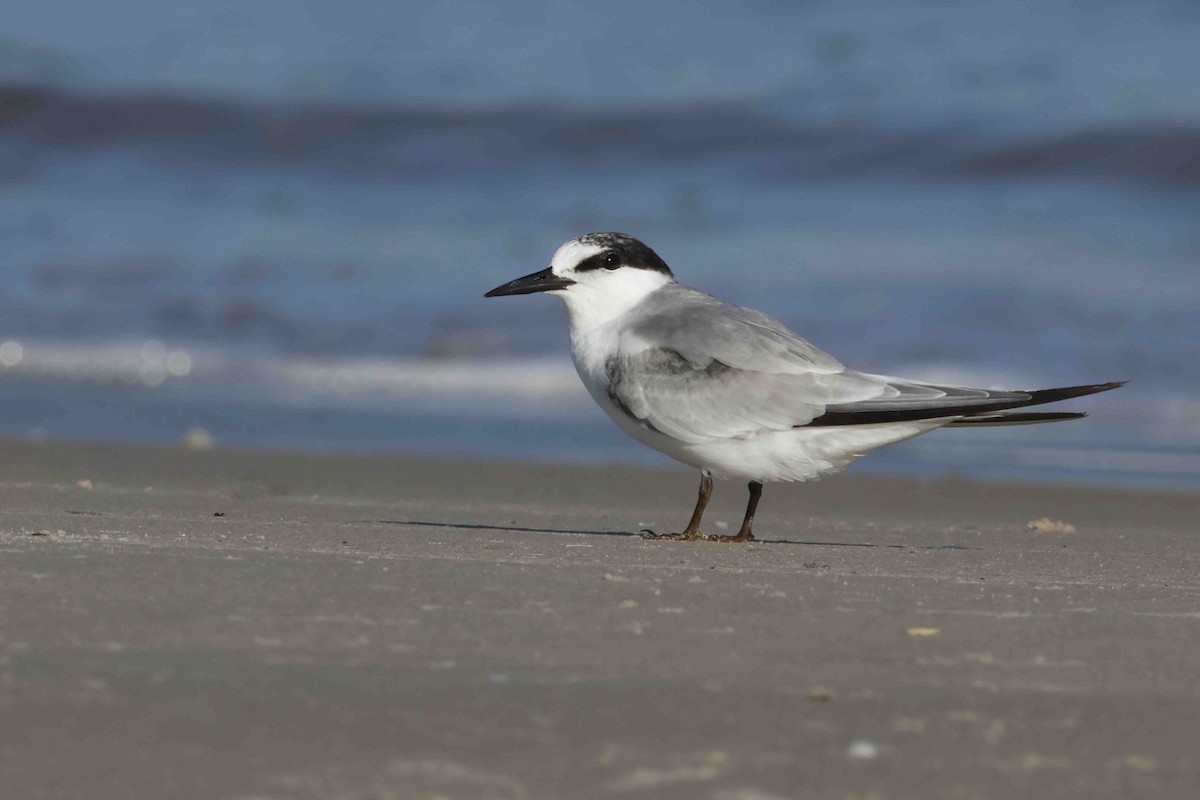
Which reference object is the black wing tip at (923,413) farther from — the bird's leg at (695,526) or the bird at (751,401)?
the bird's leg at (695,526)

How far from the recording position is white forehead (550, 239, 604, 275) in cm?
508

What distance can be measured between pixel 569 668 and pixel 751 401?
225 cm

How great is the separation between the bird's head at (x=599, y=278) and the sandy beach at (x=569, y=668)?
3.29 ft

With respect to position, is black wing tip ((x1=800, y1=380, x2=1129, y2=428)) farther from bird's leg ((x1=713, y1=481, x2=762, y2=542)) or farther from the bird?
bird's leg ((x1=713, y1=481, x2=762, y2=542))

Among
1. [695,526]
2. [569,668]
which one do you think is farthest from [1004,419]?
[569,668]

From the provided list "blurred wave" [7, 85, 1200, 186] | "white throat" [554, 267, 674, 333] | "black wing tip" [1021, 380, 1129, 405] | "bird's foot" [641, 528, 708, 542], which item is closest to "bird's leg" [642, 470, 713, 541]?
"bird's foot" [641, 528, 708, 542]

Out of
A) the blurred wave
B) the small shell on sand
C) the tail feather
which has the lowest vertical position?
the small shell on sand

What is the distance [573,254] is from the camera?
16.7ft

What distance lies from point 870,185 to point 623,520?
9.93 metres

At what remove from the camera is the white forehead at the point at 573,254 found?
5082 millimetres

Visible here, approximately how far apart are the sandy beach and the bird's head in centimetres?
100

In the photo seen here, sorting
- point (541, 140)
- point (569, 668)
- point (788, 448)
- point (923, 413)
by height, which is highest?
point (541, 140)

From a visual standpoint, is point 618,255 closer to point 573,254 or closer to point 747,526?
point 573,254

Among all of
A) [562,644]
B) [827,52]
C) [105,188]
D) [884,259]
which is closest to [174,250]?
[105,188]
